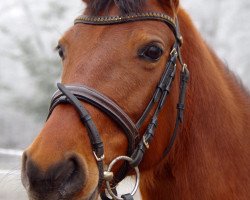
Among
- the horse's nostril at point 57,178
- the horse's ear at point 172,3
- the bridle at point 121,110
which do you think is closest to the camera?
the horse's nostril at point 57,178

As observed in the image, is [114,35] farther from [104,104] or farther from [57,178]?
[57,178]

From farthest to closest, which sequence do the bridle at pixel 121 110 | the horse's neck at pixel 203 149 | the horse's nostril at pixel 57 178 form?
the horse's neck at pixel 203 149 → the bridle at pixel 121 110 → the horse's nostril at pixel 57 178

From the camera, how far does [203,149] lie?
8.68ft

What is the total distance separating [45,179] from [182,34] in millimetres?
1231

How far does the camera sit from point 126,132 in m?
2.24

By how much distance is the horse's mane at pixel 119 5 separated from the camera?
2.35 m

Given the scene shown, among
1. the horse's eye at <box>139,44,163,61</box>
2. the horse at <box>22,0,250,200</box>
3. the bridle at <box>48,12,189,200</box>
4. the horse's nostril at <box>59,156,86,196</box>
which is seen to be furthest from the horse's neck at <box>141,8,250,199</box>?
the horse's nostril at <box>59,156,86,196</box>

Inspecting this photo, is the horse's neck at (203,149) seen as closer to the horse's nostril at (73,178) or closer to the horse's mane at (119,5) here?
the horse's mane at (119,5)

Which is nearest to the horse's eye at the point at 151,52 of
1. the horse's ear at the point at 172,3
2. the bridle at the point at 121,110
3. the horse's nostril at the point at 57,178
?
the bridle at the point at 121,110

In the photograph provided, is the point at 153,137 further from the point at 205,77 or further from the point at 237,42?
the point at 237,42

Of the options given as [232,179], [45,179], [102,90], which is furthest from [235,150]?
[45,179]

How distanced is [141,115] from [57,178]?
0.60 metres

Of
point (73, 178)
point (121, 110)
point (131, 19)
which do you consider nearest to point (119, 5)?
point (131, 19)

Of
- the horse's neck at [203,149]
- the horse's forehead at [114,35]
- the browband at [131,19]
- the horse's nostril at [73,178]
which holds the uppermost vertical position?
the browband at [131,19]
